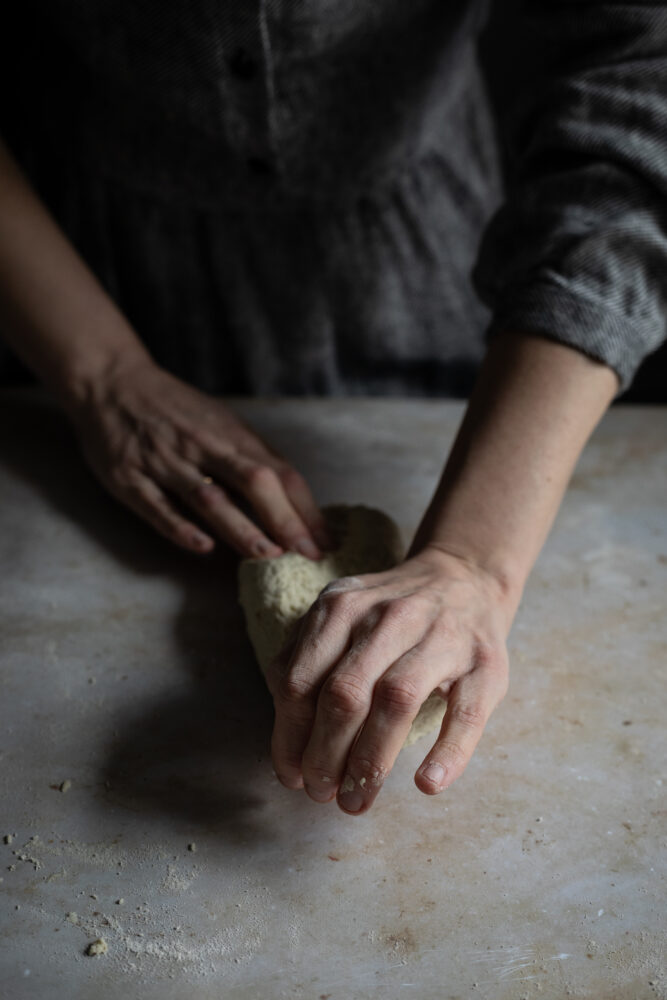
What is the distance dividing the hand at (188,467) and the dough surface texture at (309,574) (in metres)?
0.03

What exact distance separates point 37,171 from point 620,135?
89cm

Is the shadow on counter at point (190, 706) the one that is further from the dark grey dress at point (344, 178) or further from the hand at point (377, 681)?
the dark grey dress at point (344, 178)

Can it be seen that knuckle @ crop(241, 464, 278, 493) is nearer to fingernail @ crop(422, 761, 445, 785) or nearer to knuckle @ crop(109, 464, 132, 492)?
knuckle @ crop(109, 464, 132, 492)

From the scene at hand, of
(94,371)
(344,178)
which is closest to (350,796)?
(94,371)

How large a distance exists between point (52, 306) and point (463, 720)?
77 cm

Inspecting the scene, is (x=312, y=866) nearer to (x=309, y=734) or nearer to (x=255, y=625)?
(x=309, y=734)

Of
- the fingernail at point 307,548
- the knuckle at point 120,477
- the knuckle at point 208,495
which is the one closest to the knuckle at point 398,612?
the fingernail at point 307,548

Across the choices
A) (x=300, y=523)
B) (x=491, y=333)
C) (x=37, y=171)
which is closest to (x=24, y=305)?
(x=37, y=171)

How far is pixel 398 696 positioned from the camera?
67 centimetres

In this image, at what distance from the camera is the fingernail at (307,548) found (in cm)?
96

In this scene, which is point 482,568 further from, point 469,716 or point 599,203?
point 599,203

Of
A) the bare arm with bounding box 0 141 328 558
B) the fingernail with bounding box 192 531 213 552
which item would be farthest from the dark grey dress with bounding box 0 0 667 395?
the fingernail with bounding box 192 531 213 552

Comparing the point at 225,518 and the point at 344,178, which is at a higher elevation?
the point at 344,178

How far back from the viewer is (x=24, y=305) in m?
1.13
